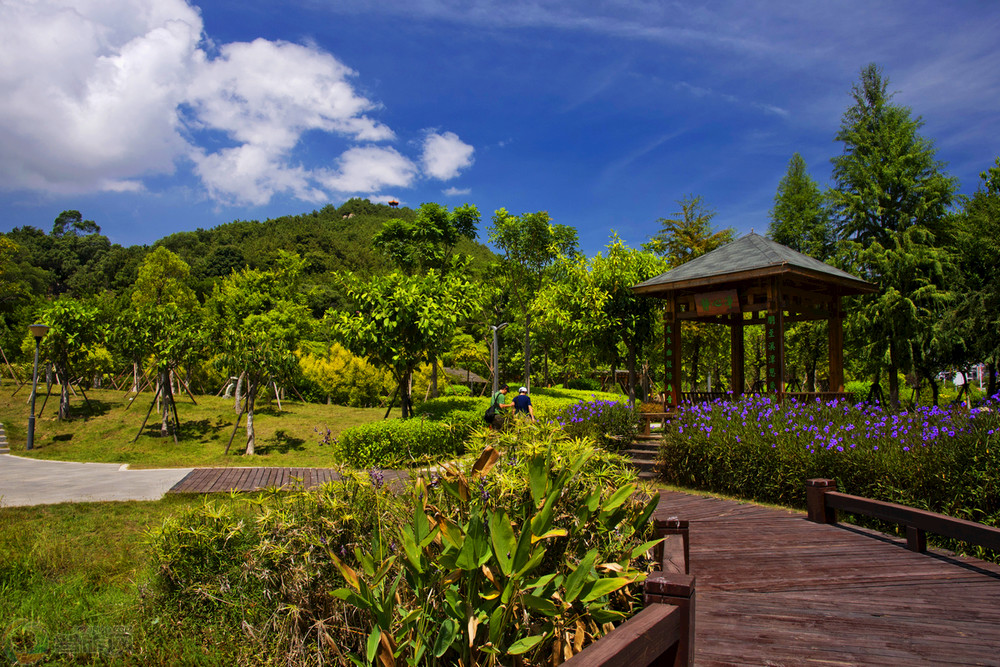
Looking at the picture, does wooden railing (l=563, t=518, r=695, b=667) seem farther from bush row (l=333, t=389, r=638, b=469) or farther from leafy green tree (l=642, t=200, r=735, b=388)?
leafy green tree (l=642, t=200, r=735, b=388)

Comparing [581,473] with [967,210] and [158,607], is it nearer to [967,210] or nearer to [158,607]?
[158,607]

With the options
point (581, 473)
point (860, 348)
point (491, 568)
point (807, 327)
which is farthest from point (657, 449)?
point (807, 327)

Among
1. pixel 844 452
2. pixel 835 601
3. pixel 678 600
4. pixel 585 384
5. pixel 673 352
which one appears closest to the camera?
pixel 678 600

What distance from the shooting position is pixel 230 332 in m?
14.0

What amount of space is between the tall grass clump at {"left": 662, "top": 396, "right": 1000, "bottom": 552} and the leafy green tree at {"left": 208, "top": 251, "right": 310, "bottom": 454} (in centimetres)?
973

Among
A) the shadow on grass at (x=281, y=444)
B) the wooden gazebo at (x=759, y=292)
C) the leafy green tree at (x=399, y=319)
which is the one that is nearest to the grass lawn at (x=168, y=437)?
the shadow on grass at (x=281, y=444)

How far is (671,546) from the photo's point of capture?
3.09 m

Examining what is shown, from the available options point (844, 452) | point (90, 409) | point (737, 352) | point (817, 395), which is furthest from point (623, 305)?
point (90, 409)

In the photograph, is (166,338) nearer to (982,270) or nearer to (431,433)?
(431,433)

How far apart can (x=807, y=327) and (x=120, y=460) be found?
23.0m

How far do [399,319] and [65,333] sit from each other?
11323 mm

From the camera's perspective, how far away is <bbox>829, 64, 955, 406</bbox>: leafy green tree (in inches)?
670

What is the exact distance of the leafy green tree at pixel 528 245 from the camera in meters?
20.2

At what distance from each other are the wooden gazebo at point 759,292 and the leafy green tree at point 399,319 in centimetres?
424
